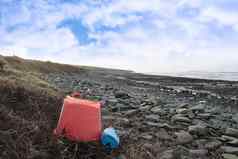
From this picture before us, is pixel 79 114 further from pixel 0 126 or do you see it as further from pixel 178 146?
pixel 178 146

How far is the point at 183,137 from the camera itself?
4996 mm

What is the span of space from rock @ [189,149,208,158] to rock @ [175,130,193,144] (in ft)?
1.54

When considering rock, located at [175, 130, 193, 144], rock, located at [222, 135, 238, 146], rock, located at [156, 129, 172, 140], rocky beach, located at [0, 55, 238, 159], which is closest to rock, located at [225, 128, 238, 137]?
rocky beach, located at [0, 55, 238, 159]

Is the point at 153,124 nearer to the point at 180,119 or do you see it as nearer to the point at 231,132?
the point at 180,119

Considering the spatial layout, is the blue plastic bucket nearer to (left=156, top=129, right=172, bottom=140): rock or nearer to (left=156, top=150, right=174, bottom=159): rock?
(left=156, top=150, right=174, bottom=159): rock

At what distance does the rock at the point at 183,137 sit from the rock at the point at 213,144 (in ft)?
1.05

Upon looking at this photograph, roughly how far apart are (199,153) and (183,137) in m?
0.68

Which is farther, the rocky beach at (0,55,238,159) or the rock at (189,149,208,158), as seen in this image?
the rock at (189,149,208,158)

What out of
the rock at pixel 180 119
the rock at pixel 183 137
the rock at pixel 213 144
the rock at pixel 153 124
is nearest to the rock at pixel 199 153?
the rock at pixel 213 144

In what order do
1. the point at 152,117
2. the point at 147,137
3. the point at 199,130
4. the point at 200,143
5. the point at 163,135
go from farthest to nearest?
1. the point at 152,117
2. the point at 199,130
3. the point at 163,135
4. the point at 147,137
5. the point at 200,143

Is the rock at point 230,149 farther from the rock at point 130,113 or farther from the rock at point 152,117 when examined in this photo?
the rock at point 130,113

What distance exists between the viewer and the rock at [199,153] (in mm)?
4262

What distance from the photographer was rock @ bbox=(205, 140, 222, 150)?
4.62 meters

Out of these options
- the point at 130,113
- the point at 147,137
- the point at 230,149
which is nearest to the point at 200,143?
the point at 230,149
